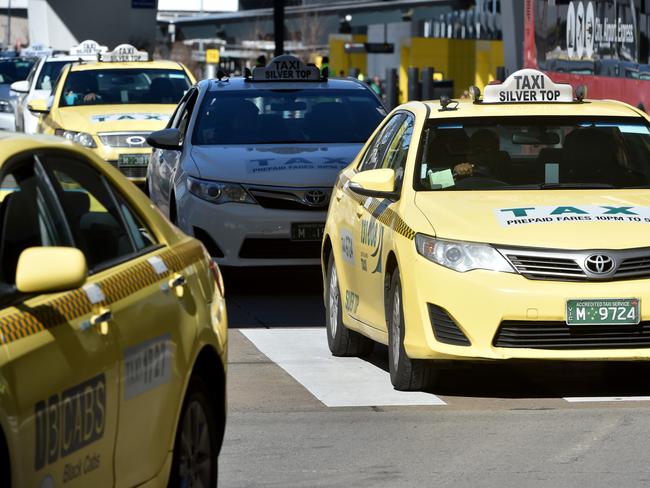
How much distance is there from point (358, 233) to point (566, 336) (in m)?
1.92

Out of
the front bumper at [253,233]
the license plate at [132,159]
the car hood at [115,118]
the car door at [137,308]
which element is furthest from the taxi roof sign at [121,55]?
the car door at [137,308]

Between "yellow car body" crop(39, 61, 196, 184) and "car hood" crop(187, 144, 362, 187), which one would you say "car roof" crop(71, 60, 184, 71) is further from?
"car hood" crop(187, 144, 362, 187)

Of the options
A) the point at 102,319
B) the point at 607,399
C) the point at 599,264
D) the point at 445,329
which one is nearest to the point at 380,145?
the point at 445,329

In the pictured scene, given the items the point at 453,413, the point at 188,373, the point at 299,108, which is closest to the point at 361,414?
the point at 453,413

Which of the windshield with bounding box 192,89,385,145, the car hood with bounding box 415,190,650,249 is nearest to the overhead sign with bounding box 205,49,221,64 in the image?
the windshield with bounding box 192,89,385,145

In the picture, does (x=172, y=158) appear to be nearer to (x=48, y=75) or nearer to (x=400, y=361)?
(x=400, y=361)

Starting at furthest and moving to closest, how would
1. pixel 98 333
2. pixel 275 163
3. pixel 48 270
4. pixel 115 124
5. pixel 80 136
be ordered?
pixel 115 124 < pixel 80 136 < pixel 275 163 < pixel 98 333 < pixel 48 270

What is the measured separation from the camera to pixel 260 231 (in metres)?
14.3

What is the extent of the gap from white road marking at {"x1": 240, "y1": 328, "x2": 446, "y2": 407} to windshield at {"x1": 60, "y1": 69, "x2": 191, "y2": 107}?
11.0 m

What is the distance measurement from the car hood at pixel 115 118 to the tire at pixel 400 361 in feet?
40.7

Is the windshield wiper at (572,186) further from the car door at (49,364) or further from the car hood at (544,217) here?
the car door at (49,364)

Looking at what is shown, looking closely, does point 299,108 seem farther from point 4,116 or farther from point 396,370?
point 4,116

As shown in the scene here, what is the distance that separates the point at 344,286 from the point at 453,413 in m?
2.18

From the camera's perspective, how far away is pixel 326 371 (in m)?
10.6
